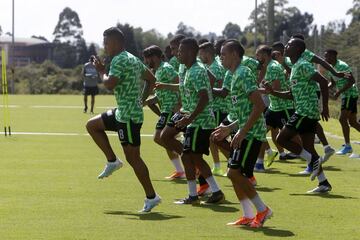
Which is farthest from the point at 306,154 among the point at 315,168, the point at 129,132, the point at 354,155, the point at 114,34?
the point at 354,155

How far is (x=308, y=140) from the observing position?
12.8 metres

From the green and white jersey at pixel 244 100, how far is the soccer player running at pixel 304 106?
281 cm

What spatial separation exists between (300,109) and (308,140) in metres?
0.46

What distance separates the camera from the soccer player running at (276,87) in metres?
14.8

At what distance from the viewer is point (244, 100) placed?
971 centimetres

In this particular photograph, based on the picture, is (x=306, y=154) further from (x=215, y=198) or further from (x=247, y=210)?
(x=247, y=210)

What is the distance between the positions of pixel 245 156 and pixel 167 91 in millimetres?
4199

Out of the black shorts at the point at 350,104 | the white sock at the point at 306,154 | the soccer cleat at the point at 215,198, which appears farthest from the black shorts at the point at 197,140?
the black shorts at the point at 350,104

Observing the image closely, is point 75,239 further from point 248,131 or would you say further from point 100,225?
point 248,131

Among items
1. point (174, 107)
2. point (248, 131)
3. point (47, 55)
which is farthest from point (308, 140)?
point (47, 55)

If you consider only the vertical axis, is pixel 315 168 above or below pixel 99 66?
below

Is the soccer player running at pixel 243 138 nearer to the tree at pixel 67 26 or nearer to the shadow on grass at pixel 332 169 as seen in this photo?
the shadow on grass at pixel 332 169

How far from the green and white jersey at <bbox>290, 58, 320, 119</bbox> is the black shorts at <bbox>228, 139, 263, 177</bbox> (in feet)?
10.4

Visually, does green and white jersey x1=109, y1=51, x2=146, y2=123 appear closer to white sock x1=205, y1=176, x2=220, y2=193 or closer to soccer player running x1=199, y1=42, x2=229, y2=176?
white sock x1=205, y1=176, x2=220, y2=193
